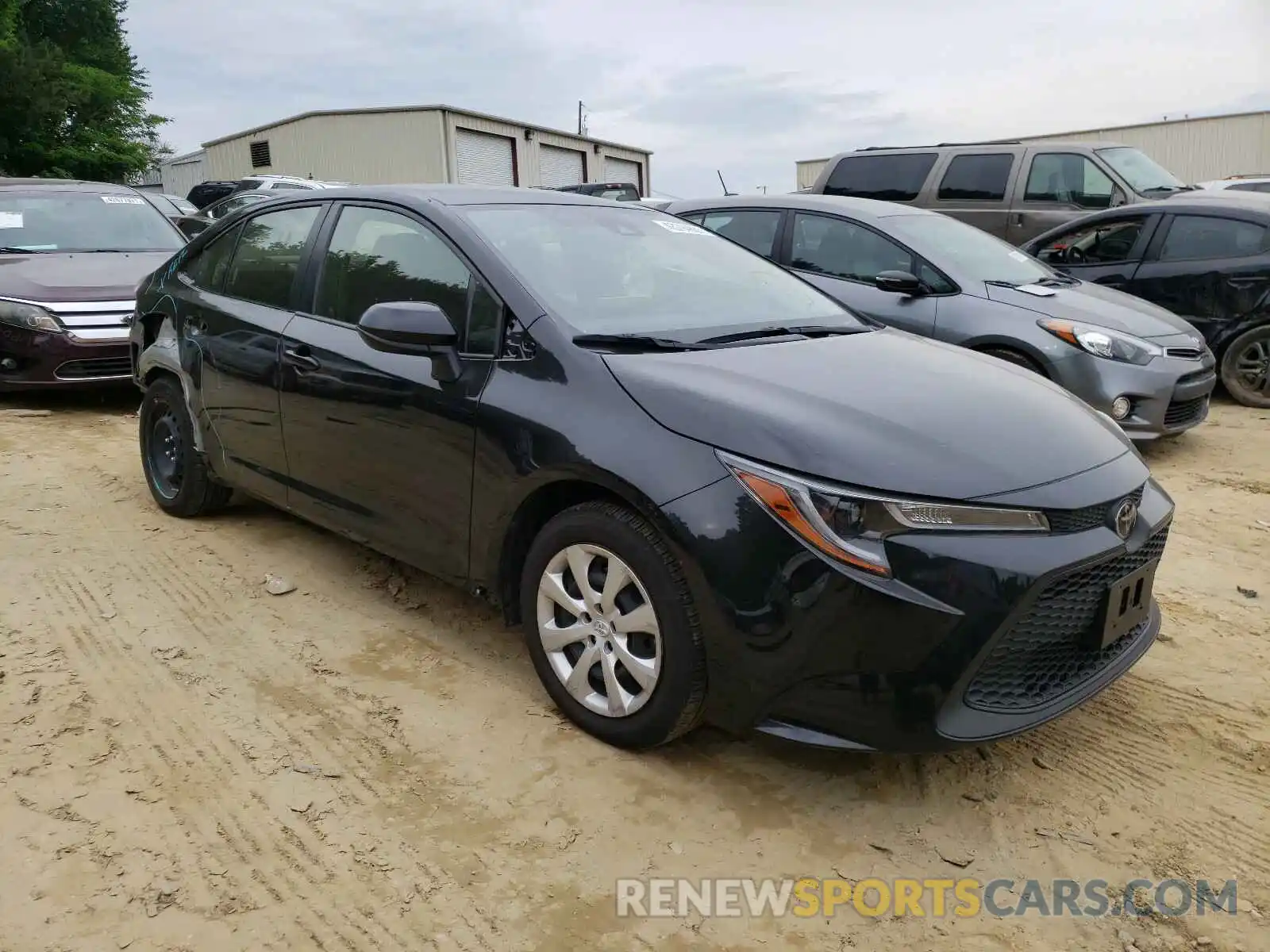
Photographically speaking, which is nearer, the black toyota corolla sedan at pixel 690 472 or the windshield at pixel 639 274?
the black toyota corolla sedan at pixel 690 472

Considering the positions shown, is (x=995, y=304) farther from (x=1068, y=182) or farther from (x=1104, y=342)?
(x=1068, y=182)

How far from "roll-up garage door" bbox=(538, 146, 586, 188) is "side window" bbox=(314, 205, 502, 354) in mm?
28123

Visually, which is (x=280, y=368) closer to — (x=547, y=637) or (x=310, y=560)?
(x=310, y=560)

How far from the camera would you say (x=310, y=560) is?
427 cm

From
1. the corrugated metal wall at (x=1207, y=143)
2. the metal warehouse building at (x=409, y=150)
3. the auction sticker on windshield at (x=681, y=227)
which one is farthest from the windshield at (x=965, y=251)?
the corrugated metal wall at (x=1207, y=143)

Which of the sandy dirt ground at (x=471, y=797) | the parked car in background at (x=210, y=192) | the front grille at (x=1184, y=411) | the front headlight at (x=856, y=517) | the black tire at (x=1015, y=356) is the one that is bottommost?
the sandy dirt ground at (x=471, y=797)

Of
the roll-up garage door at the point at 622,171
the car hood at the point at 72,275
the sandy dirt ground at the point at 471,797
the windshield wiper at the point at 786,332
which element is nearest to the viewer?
the sandy dirt ground at the point at 471,797

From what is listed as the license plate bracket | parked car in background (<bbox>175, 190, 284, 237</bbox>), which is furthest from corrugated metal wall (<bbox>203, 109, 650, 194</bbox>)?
the license plate bracket

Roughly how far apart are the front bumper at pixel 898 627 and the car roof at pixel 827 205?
168 inches

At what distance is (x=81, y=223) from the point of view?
25.9ft

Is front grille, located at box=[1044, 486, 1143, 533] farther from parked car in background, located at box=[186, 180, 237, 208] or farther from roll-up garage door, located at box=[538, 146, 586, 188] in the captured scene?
roll-up garage door, located at box=[538, 146, 586, 188]

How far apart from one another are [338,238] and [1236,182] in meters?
15.1

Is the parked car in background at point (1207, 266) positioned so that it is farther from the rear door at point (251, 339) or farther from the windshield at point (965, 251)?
the rear door at point (251, 339)

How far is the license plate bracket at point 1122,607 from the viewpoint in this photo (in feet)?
8.08
